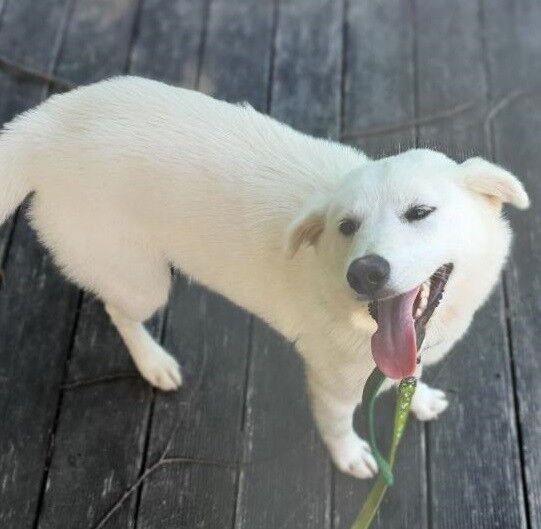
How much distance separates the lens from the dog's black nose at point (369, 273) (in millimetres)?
1627

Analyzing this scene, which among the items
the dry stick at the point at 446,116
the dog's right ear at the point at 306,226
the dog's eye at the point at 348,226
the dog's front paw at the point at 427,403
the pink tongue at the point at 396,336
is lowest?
the dog's front paw at the point at 427,403

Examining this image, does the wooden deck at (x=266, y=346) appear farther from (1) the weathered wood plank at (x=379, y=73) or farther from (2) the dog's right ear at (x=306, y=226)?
(2) the dog's right ear at (x=306, y=226)

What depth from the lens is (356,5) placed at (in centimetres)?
368

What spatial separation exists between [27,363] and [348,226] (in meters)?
1.55

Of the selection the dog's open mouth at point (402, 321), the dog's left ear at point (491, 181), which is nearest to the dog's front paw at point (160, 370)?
the dog's open mouth at point (402, 321)

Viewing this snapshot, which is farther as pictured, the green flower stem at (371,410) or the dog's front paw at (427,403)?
the dog's front paw at (427,403)

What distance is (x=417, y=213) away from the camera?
173cm

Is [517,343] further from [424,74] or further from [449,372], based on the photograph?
[424,74]

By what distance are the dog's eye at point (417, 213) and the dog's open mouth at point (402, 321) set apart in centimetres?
14

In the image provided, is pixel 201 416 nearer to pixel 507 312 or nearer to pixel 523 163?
pixel 507 312

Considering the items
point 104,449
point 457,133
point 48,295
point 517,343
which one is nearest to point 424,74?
point 457,133

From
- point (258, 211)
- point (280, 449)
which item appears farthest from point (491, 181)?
point (280, 449)

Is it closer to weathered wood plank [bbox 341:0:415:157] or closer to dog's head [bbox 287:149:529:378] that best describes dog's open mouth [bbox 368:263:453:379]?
dog's head [bbox 287:149:529:378]

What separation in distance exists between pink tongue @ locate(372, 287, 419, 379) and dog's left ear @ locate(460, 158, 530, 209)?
0.28 m
